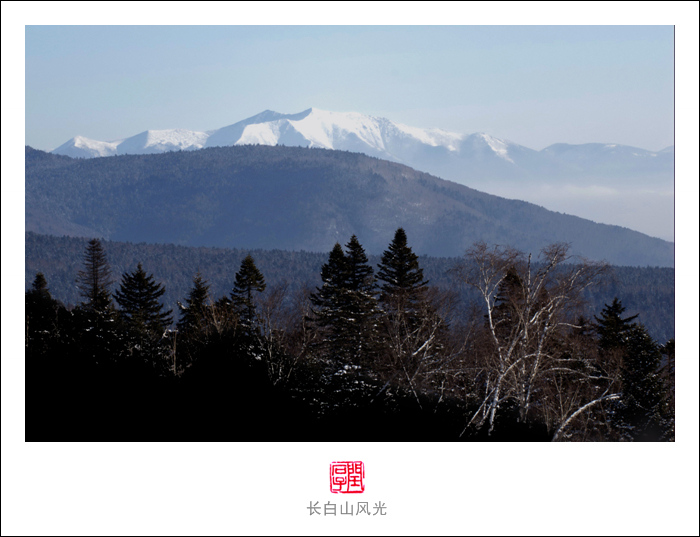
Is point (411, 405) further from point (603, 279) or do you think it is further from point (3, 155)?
point (3, 155)

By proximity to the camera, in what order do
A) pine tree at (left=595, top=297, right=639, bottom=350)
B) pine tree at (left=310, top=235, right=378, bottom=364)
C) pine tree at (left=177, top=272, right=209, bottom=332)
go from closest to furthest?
pine tree at (left=310, top=235, right=378, bottom=364), pine tree at (left=595, top=297, right=639, bottom=350), pine tree at (left=177, top=272, right=209, bottom=332)

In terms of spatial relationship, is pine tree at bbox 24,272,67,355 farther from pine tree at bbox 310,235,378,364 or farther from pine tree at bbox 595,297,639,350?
pine tree at bbox 595,297,639,350

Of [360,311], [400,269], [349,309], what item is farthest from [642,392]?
[349,309]

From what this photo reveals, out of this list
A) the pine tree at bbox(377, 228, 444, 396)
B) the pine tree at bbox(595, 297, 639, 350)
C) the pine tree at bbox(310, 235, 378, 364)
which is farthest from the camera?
the pine tree at bbox(595, 297, 639, 350)

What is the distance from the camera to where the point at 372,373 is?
67.4 feet

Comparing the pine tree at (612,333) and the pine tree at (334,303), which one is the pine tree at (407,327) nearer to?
the pine tree at (334,303)

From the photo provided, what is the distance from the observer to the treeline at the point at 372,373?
622 inches

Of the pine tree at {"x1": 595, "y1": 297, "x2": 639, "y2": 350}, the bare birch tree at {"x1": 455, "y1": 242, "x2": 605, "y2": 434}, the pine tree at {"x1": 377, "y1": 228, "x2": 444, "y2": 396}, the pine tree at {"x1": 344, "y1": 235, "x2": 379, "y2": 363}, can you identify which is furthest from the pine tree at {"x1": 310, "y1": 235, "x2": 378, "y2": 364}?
the pine tree at {"x1": 595, "y1": 297, "x2": 639, "y2": 350}

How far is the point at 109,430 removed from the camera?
15.0 meters

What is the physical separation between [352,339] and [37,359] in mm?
10358

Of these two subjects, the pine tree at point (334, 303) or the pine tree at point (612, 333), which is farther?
the pine tree at point (612, 333)

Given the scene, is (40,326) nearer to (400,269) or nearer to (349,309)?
(349,309)

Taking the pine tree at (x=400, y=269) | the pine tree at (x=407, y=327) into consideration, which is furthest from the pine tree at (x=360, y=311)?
the pine tree at (x=400, y=269)

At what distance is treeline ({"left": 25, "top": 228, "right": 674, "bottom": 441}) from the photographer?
1579 cm
